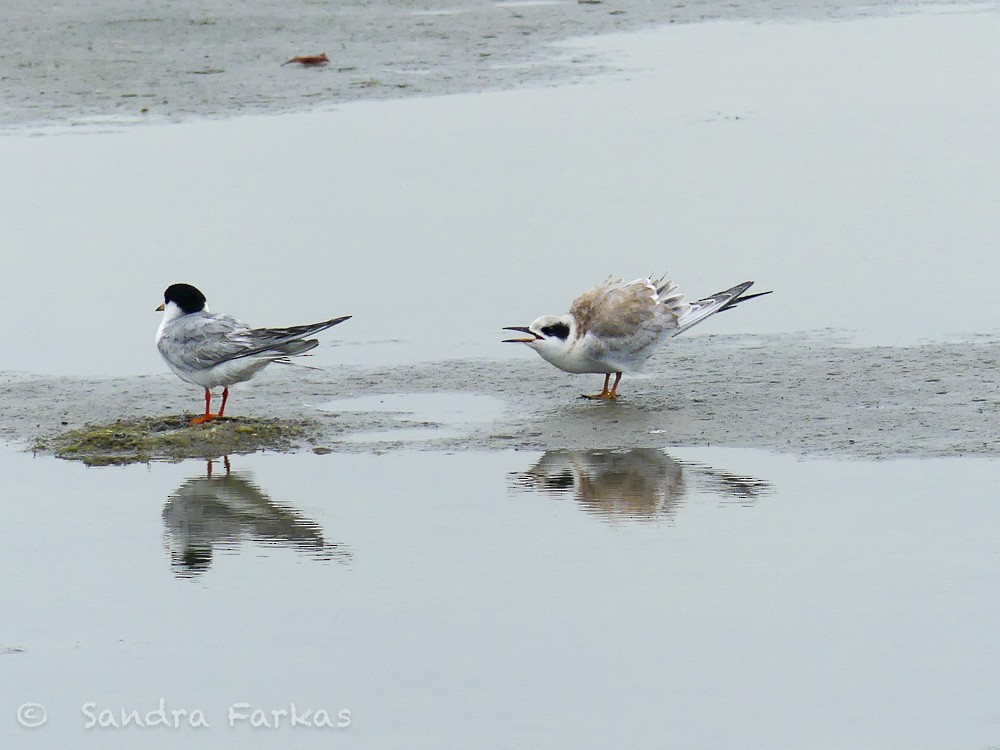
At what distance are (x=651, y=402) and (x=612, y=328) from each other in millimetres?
444

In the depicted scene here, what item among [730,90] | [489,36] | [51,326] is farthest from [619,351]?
[489,36]

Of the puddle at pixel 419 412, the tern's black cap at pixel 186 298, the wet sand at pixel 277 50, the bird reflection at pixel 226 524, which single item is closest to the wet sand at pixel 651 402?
the puddle at pixel 419 412

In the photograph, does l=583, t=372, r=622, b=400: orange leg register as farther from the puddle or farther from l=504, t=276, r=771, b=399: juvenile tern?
the puddle

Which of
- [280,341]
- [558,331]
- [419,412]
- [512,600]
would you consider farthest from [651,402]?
[512,600]

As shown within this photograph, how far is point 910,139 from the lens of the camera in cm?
1404

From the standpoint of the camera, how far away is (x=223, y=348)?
27.8 ft

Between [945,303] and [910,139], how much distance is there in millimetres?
4277

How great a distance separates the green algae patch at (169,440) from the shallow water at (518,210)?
118 centimetres

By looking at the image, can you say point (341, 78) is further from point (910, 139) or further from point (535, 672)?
point (535, 672)

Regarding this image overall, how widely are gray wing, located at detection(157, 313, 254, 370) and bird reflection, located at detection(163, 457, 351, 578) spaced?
101cm

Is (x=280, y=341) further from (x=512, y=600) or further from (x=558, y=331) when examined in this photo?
(x=512, y=600)

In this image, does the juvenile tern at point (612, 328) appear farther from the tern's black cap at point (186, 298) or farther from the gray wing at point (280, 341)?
the tern's black cap at point (186, 298)

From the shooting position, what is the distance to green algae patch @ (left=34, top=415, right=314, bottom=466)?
7.98 metres

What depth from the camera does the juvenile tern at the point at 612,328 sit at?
9.00 meters
